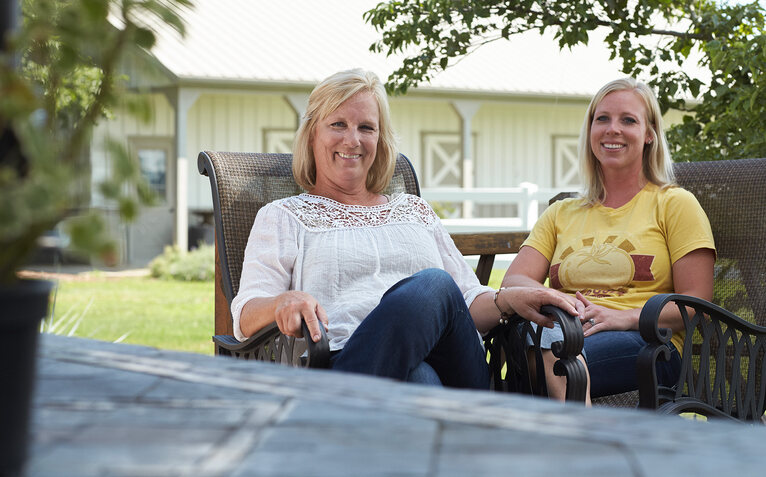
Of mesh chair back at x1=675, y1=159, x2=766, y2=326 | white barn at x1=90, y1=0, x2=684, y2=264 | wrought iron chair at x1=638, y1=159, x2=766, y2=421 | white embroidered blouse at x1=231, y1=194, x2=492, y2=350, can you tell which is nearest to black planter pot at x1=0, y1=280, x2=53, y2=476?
white embroidered blouse at x1=231, y1=194, x2=492, y2=350

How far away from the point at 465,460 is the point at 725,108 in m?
3.80

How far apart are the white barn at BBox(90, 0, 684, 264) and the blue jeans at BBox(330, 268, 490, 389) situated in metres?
9.15

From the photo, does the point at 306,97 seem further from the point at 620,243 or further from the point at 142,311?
the point at 620,243

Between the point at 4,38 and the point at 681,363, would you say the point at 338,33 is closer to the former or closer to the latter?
the point at 681,363

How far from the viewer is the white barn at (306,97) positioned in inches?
482

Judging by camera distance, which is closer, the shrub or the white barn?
the shrub

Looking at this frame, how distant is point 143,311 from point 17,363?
7.54 meters

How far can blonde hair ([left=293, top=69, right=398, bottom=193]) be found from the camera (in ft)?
9.73

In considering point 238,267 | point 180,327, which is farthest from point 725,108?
point 180,327

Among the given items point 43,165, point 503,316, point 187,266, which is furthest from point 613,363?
point 187,266

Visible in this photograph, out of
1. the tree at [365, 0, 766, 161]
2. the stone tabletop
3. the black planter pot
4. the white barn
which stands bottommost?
the stone tabletop

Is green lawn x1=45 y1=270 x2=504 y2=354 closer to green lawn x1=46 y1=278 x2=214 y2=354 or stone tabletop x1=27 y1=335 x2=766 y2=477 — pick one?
green lawn x1=46 y1=278 x2=214 y2=354

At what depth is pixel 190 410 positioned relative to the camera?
919 mm

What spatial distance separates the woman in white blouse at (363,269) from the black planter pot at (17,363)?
151 centimetres
